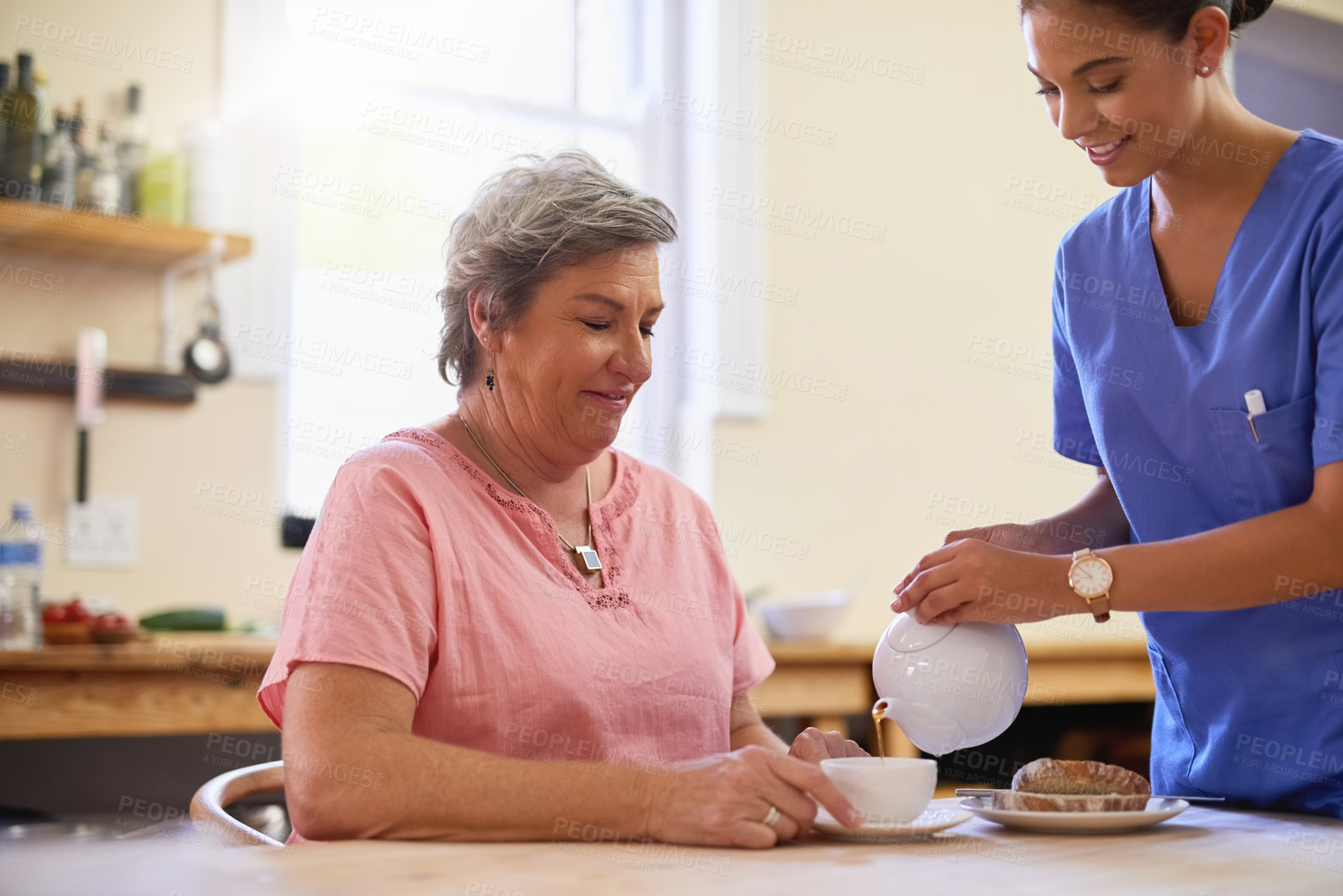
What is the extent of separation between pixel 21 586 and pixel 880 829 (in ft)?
6.64

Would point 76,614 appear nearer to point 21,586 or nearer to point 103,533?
point 21,586

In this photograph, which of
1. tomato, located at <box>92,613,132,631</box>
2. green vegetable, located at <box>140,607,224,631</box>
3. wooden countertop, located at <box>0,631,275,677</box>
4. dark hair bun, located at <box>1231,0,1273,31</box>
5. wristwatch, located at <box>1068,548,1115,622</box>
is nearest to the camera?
wristwatch, located at <box>1068,548,1115,622</box>

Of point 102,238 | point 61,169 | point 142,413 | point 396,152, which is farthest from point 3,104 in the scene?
point 396,152

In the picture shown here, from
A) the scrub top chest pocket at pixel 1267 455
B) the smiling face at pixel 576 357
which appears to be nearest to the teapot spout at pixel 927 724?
the scrub top chest pocket at pixel 1267 455

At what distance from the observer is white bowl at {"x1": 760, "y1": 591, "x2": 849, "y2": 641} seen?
2.92 m

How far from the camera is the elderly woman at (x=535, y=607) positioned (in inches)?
40.3

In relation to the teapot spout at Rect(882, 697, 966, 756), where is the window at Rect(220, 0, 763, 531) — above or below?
above

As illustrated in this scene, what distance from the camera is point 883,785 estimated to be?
993 millimetres

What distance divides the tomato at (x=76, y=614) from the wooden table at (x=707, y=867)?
4.80 feet

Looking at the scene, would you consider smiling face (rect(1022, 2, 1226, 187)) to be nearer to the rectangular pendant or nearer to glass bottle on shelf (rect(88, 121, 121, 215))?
the rectangular pendant

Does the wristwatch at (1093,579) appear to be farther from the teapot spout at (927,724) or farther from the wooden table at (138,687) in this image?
the wooden table at (138,687)

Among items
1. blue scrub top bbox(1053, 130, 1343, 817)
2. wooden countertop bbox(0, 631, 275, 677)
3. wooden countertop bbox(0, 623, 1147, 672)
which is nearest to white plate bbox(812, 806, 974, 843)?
blue scrub top bbox(1053, 130, 1343, 817)

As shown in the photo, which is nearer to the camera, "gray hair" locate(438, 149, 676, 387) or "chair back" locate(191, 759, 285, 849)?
"chair back" locate(191, 759, 285, 849)

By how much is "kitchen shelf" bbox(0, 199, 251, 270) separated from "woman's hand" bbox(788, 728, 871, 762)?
6.63 feet
